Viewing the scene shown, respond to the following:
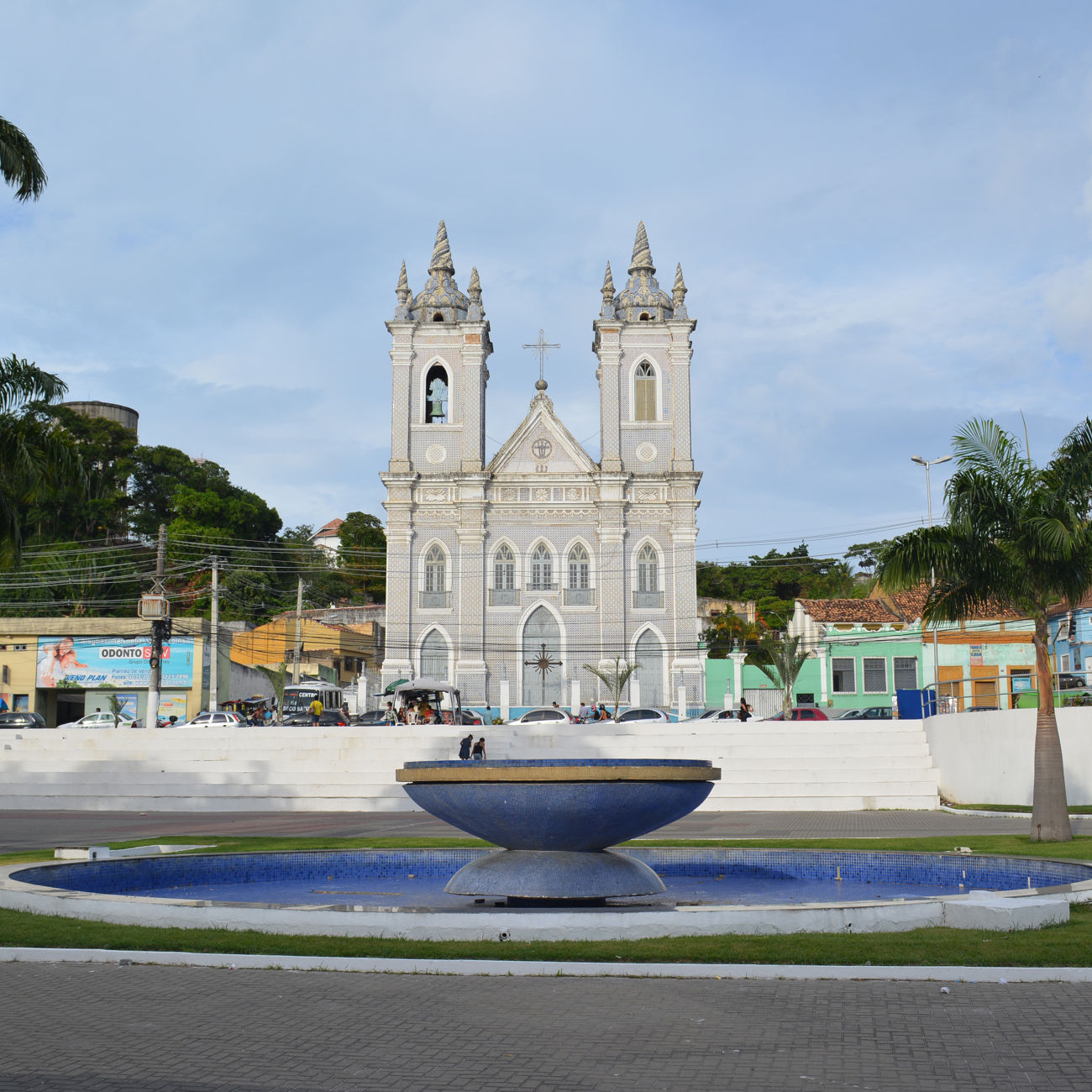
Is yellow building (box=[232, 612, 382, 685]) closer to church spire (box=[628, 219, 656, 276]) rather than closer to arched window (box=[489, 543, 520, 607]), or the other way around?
arched window (box=[489, 543, 520, 607])

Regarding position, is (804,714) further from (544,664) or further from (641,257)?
(641,257)

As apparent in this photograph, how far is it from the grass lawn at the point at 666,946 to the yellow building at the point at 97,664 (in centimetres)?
3942

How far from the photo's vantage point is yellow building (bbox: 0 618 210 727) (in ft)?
152

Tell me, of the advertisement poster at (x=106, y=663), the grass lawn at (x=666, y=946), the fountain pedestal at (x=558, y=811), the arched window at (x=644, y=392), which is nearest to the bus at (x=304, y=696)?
the advertisement poster at (x=106, y=663)

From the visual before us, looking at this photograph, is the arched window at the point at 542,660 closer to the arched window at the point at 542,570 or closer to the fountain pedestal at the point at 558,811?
the arched window at the point at 542,570

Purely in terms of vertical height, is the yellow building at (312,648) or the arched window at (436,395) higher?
the arched window at (436,395)

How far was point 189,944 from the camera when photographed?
25.3ft

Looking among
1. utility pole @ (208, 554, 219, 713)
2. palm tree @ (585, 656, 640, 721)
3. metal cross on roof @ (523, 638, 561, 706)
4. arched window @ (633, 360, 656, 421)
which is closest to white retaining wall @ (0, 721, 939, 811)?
utility pole @ (208, 554, 219, 713)

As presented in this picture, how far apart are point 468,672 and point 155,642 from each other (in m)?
16.7

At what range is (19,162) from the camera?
1631 cm

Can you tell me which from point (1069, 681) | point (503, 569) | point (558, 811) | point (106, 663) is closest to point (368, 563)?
point (503, 569)

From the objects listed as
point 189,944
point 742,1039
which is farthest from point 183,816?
point 742,1039

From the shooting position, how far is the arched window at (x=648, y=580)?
48.6m

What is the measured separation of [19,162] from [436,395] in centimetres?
3517
